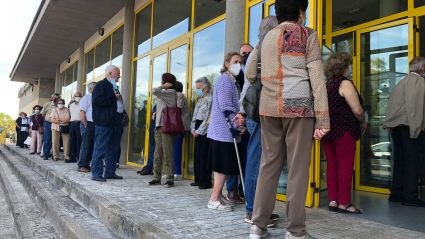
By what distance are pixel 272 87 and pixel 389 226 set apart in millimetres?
1753

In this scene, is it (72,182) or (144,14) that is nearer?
(72,182)

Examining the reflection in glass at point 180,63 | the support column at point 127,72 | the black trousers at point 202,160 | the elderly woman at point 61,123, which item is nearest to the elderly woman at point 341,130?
the black trousers at point 202,160

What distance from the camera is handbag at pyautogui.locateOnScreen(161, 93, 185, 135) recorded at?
15.4ft

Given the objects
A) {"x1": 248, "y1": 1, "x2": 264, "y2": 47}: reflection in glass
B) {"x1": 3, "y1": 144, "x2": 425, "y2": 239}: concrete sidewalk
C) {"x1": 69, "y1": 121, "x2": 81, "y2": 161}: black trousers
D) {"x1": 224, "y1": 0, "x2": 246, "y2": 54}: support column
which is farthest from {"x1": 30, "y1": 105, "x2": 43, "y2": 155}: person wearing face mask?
{"x1": 248, "y1": 1, "x2": 264, "y2": 47}: reflection in glass

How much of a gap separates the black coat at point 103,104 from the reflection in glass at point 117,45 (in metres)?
4.49

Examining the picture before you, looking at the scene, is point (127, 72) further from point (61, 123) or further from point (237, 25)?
point (237, 25)

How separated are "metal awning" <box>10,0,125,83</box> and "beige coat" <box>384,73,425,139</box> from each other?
7.32 meters

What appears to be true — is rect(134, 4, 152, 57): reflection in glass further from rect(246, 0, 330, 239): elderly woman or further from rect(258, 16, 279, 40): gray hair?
rect(246, 0, 330, 239): elderly woman

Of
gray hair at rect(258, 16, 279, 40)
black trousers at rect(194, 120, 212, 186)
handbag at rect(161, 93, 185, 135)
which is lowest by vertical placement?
black trousers at rect(194, 120, 212, 186)

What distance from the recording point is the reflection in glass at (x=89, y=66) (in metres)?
11.7

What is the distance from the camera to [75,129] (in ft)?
26.1

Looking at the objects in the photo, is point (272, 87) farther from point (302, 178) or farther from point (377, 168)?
point (377, 168)

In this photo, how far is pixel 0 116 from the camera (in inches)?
3625

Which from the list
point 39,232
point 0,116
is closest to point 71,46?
point 39,232
